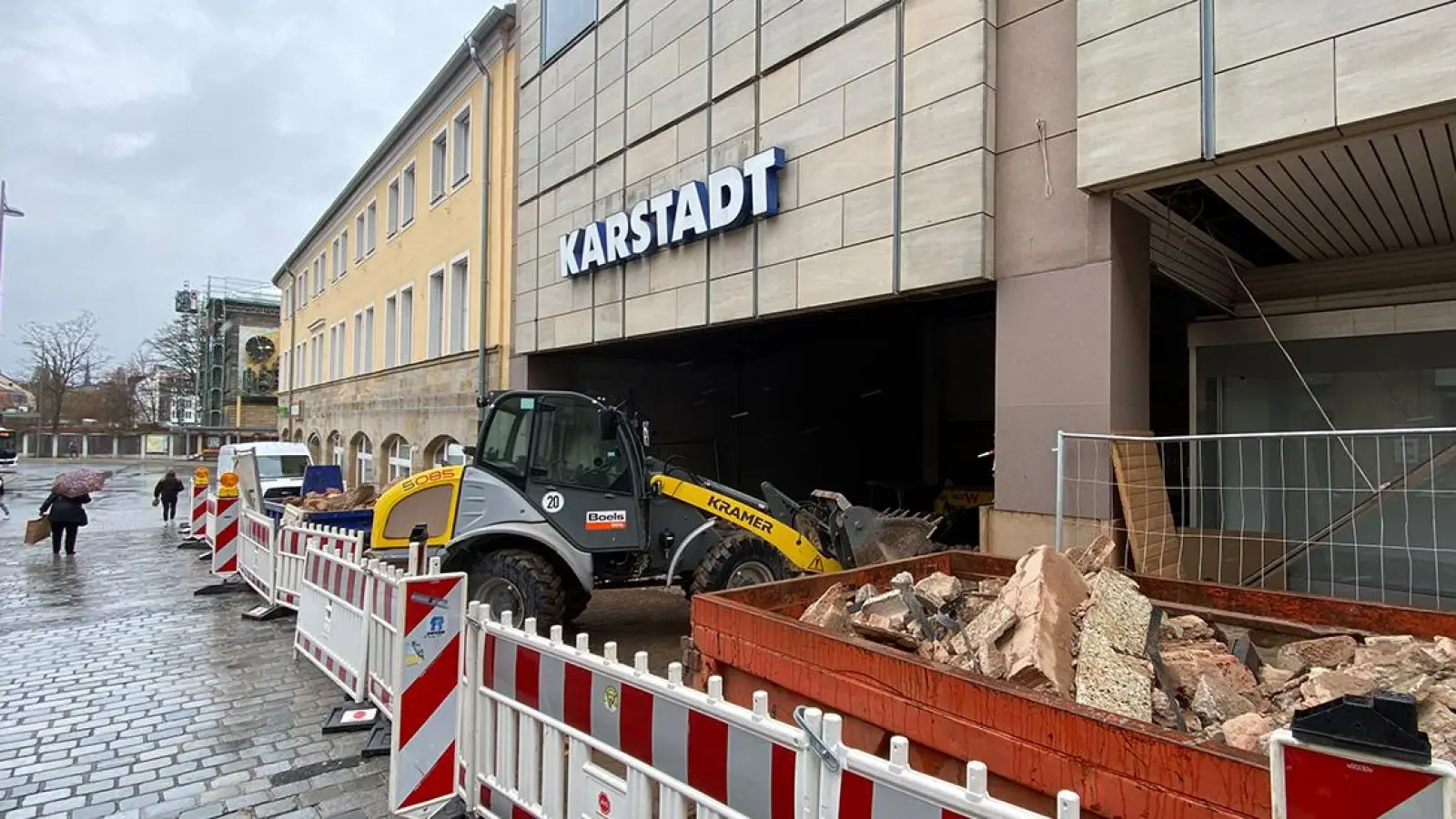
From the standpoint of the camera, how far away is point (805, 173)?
815cm

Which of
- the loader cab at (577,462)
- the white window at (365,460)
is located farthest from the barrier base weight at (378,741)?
the white window at (365,460)

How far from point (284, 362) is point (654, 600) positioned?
33.0 m

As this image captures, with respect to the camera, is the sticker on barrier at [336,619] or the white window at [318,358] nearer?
the sticker on barrier at [336,619]

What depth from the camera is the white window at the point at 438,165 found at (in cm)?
1738

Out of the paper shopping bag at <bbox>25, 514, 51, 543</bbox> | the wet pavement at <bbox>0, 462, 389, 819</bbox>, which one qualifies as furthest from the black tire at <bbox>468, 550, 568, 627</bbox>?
the paper shopping bag at <bbox>25, 514, 51, 543</bbox>

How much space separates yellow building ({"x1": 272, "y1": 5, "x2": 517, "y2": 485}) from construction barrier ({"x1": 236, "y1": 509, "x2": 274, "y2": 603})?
2.10m

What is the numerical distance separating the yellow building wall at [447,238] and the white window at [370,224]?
0.96 feet

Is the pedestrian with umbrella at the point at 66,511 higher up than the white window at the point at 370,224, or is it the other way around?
the white window at the point at 370,224

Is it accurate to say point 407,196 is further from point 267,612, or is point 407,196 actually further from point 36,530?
point 267,612

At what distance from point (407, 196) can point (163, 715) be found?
56.2 feet

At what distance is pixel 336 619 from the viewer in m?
5.56

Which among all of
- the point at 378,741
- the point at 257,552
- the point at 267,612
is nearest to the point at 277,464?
the point at 257,552

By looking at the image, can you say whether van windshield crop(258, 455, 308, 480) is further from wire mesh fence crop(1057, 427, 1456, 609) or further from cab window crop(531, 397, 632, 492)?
wire mesh fence crop(1057, 427, 1456, 609)

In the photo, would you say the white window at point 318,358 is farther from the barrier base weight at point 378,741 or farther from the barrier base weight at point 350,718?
the barrier base weight at point 378,741
